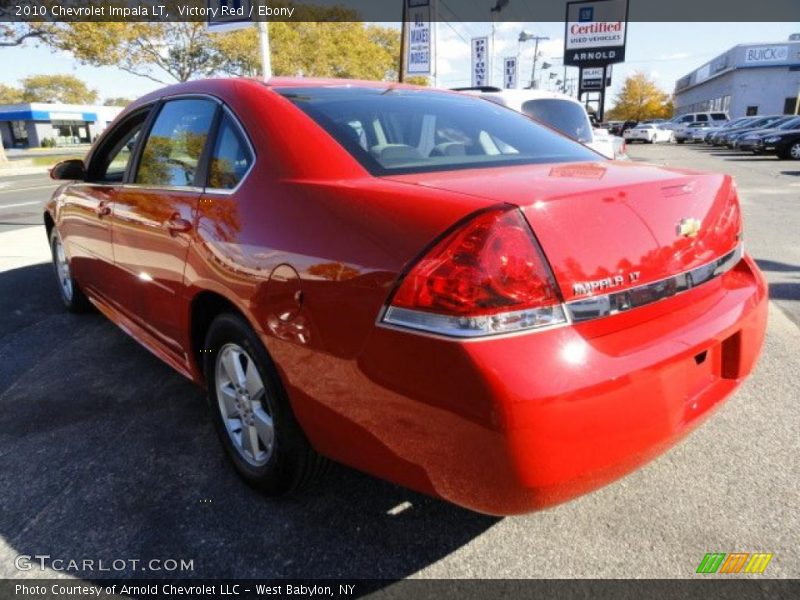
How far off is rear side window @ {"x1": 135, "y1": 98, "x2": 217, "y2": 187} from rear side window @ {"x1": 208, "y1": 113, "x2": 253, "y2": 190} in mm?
142

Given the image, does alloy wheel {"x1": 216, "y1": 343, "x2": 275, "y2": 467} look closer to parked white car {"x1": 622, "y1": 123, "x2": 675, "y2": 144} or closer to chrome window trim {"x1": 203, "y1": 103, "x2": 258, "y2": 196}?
chrome window trim {"x1": 203, "y1": 103, "x2": 258, "y2": 196}

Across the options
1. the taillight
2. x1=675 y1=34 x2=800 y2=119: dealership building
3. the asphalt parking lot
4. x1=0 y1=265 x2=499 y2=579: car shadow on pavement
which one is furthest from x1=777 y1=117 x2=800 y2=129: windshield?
x1=675 y1=34 x2=800 y2=119: dealership building

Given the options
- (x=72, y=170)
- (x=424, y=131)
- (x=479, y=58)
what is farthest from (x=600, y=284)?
(x=479, y=58)

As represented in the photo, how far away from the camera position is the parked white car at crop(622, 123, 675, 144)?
134ft

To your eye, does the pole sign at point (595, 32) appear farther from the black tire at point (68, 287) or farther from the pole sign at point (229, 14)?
the black tire at point (68, 287)

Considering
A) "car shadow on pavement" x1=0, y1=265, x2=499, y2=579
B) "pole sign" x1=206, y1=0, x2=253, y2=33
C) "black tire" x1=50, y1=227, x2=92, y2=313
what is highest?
"pole sign" x1=206, y1=0, x2=253, y2=33

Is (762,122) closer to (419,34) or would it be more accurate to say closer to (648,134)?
(648,134)

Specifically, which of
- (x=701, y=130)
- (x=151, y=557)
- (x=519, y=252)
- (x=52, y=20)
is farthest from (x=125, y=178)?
(x=701, y=130)

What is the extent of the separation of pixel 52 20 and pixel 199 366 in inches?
1049

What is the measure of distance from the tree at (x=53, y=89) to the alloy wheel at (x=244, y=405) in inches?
4394

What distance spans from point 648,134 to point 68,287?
4213 centimetres

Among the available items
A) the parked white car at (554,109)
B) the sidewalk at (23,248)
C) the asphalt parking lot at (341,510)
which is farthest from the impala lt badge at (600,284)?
the sidewalk at (23,248)

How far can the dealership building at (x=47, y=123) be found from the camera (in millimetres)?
69588

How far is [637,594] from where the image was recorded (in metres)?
1.89
